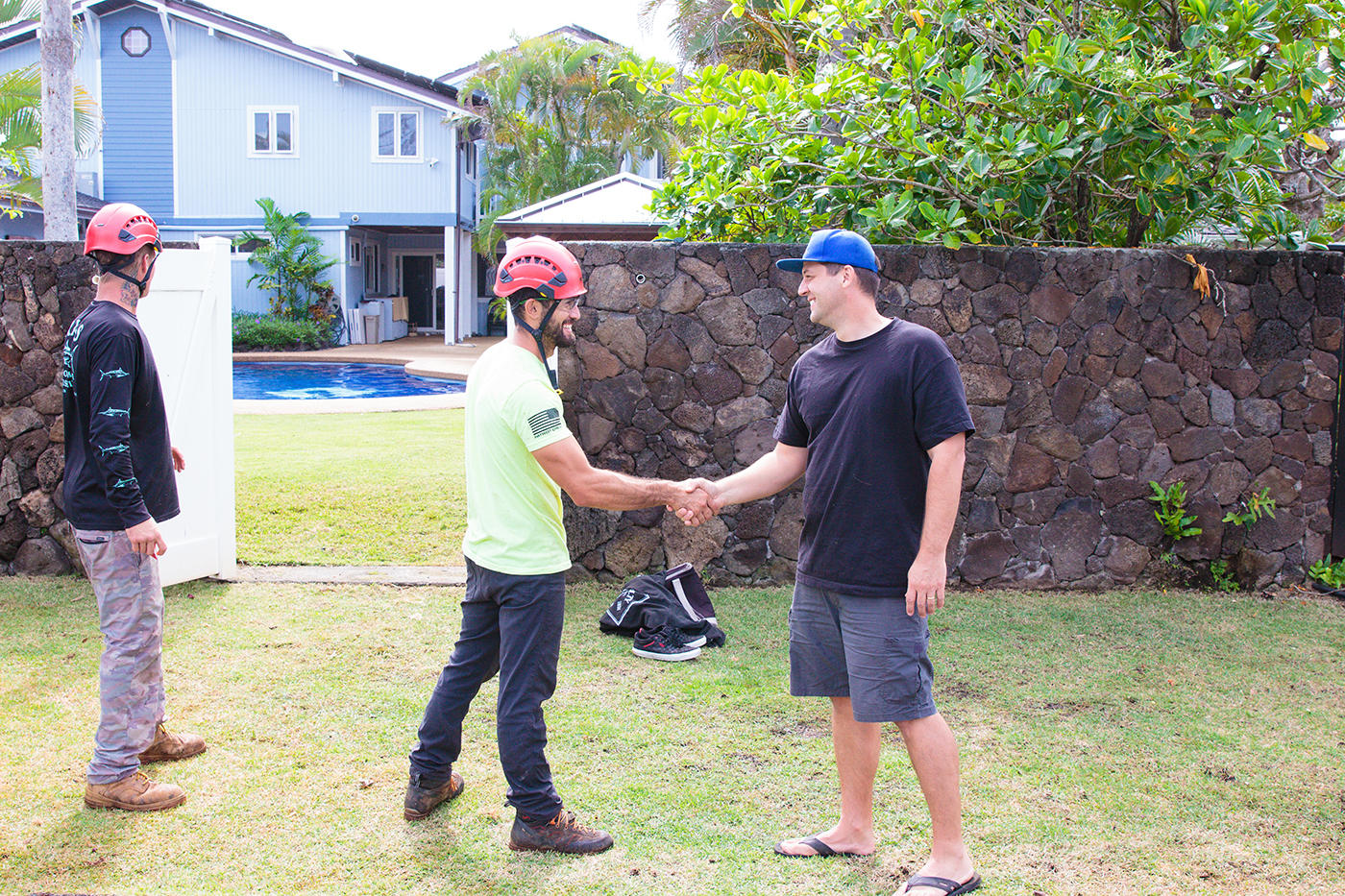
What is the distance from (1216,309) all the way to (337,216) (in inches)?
893

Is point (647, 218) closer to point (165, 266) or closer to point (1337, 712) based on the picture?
point (165, 266)

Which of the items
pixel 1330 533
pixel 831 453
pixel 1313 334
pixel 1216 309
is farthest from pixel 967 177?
pixel 831 453

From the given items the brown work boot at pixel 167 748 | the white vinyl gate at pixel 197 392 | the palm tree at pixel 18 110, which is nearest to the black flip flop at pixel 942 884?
the brown work boot at pixel 167 748

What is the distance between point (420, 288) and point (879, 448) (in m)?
30.9

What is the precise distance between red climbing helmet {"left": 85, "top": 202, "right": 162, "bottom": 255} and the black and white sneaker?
A: 118 inches

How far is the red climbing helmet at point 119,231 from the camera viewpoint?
12.3 feet

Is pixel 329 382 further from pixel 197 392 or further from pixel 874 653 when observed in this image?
pixel 874 653

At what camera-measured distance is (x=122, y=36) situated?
82.0 ft

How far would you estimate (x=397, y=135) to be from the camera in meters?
25.8

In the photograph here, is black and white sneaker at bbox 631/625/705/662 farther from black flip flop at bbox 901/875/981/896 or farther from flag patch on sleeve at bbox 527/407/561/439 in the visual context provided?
flag patch on sleeve at bbox 527/407/561/439

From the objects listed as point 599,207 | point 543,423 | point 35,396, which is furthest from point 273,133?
point 543,423

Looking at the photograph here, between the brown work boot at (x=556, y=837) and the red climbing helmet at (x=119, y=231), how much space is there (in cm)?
235

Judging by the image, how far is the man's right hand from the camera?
371cm

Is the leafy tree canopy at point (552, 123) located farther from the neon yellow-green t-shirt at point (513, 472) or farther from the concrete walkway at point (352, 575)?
the neon yellow-green t-shirt at point (513, 472)
